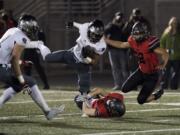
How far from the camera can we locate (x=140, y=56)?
15.3 m

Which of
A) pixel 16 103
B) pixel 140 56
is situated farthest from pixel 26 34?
pixel 16 103

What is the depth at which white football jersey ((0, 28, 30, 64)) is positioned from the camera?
13.3m

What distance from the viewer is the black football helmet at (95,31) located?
14.4 meters

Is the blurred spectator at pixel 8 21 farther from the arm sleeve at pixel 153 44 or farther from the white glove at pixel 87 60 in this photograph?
the white glove at pixel 87 60

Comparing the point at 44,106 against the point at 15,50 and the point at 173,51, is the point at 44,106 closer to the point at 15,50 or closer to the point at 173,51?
the point at 15,50

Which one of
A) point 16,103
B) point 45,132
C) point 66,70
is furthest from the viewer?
point 66,70

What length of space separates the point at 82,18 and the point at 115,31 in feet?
21.0

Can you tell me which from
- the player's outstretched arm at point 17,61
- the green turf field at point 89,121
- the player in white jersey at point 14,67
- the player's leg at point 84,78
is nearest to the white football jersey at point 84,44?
the player's leg at point 84,78

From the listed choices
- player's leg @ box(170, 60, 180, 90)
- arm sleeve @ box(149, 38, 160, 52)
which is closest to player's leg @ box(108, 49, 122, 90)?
player's leg @ box(170, 60, 180, 90)

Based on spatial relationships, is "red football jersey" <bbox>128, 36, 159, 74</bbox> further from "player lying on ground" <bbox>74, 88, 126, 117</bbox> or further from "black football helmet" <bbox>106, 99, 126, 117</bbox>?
"black football helmet" <bbox>106, 99, 126, 117</bbox>

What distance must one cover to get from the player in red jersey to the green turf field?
0.39 metres

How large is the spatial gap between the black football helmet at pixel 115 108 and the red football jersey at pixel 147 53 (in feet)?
4.10

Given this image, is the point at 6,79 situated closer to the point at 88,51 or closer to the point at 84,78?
the point at 88,51

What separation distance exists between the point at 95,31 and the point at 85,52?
406 millimetres
